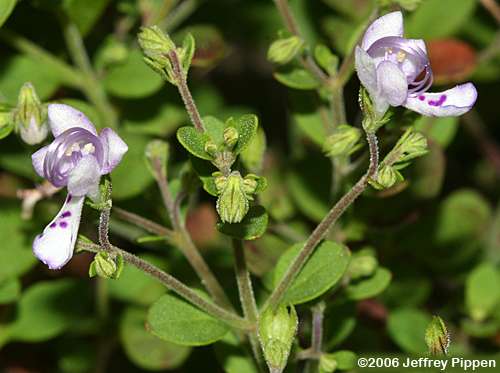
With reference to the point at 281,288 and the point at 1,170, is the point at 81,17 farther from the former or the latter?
the point at 281,288

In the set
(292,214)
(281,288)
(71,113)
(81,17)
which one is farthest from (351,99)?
(71,113)

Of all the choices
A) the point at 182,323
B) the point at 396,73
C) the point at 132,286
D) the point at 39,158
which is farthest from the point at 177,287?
the point at 132,286

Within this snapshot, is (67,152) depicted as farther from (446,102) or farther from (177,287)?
(446,102)

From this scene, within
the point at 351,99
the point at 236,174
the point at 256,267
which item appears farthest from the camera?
the point at 351,99

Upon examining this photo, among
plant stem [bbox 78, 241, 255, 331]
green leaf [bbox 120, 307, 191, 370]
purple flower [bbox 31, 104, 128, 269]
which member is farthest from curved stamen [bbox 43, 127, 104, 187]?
green leaf [bbox 120, 307, 191, 370]

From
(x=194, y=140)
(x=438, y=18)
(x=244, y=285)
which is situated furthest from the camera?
(x=438, y=18)

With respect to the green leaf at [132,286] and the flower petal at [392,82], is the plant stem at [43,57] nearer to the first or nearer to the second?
the green leaf at [132,286]
